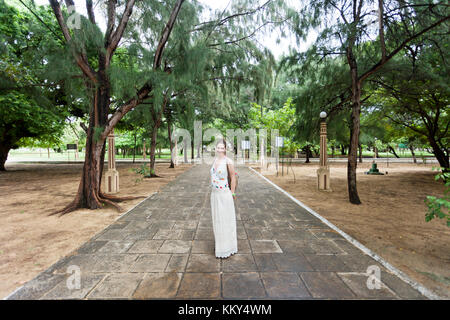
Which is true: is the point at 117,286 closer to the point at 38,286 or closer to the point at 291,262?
the point at 38,286

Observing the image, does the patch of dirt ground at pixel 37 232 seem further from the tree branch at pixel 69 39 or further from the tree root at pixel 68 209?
the tree branch at pixel 69 39

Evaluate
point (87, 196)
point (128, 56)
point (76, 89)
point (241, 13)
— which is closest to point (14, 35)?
point (76, 89)

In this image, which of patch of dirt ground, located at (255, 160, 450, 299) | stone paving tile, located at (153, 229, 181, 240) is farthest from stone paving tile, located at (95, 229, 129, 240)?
patch of dirt ground, located at (255, 160, 450, 299)

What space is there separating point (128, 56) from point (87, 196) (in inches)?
170

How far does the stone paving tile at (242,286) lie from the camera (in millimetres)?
2389

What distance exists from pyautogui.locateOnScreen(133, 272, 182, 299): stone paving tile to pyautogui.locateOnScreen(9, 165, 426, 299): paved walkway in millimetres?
10

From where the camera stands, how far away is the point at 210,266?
298cm

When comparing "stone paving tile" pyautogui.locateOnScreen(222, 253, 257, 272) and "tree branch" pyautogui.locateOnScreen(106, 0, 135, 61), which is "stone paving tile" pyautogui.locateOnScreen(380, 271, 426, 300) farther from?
"tree branch" pyautogui.locateOnScreen(106, 0, 135, 61)

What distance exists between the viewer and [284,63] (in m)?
7.96

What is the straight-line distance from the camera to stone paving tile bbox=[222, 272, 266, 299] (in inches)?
94.0

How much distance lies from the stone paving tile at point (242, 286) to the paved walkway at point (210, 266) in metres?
0.01

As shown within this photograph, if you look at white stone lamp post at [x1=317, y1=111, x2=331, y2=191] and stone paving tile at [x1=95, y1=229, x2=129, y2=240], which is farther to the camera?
white stone lamp post at [x1=317, y1=111, x2=331, y2=191]

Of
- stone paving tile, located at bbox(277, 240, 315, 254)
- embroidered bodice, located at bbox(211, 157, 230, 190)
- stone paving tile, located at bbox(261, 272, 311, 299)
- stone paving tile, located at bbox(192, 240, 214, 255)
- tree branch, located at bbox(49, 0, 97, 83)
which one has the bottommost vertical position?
stone paving tile, located at bbox(261, 272, 311, 299)

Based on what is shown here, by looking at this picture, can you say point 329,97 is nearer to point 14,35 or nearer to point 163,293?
point 163,293
